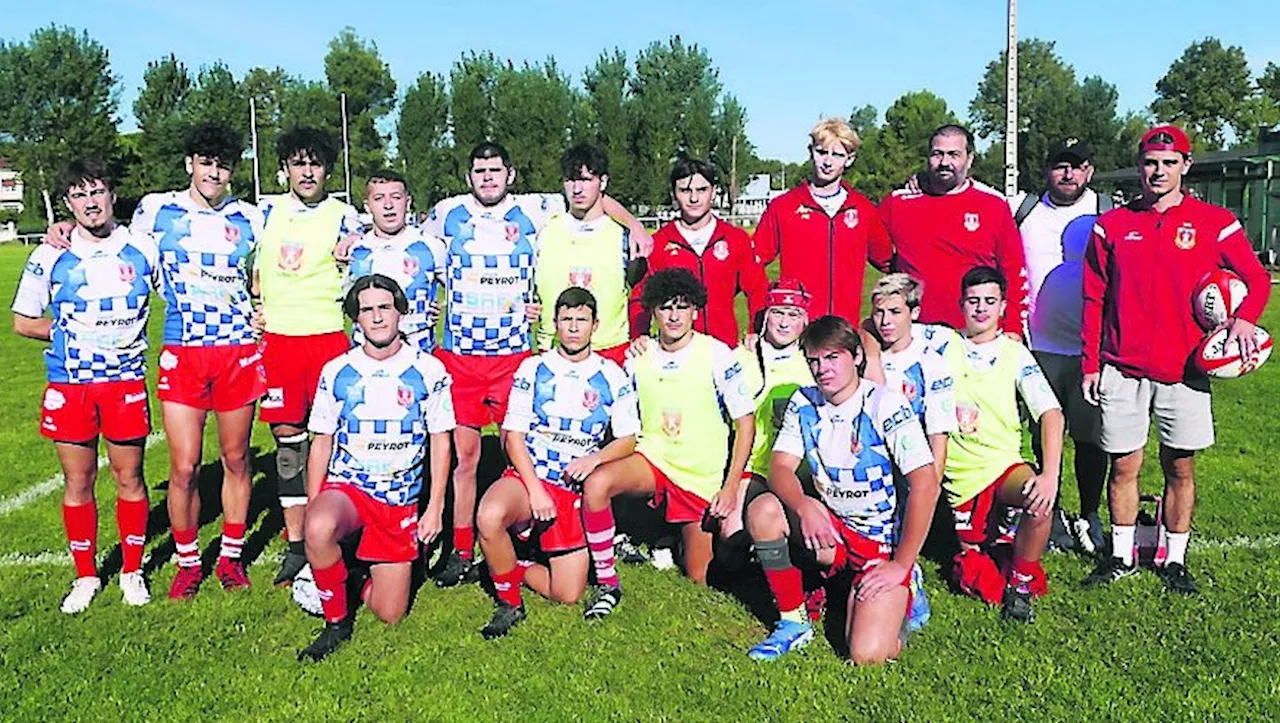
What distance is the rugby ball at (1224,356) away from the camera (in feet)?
13.9

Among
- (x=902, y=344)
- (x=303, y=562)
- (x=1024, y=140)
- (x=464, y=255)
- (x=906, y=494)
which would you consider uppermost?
(x=1024, y=140)

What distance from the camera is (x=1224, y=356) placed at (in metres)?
4.27

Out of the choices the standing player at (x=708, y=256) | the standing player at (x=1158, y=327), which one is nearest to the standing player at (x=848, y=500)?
the standing player at (x=708, y=256)

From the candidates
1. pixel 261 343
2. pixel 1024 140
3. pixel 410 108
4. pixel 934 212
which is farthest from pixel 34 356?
pixel 1024 140

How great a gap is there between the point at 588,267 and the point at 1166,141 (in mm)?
2559

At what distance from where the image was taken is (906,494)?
4.22 meters

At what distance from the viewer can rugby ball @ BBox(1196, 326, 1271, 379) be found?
4.25 m

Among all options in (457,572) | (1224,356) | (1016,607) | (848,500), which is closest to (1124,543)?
(1016,607)

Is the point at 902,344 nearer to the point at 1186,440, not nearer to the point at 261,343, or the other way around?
the point at 1186,440

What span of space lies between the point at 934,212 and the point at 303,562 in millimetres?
3324

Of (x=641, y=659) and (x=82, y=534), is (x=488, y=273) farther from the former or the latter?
(x=82, y=534)

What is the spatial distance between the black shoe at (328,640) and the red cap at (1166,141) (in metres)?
3.80

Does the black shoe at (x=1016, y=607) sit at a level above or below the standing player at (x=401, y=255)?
below

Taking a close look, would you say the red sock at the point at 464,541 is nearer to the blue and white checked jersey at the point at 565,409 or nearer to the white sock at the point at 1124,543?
the blue and white checked jersey at the point at 565,409
